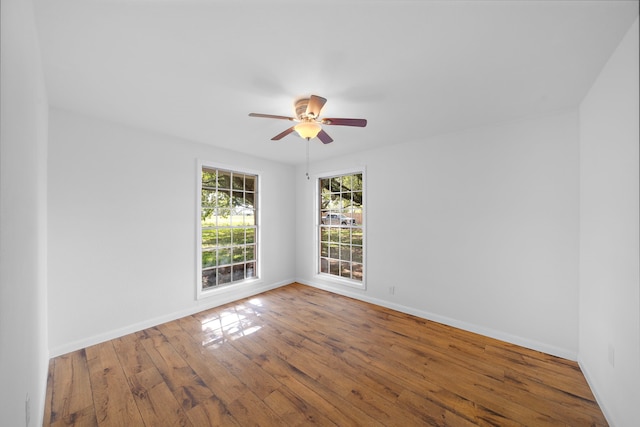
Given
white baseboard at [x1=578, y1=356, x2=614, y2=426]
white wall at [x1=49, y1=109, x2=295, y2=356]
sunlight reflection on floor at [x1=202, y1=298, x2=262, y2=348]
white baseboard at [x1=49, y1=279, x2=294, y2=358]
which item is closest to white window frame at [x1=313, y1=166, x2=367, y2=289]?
white baseboard at [x1=49, y1=279, x2=294, y2=358]

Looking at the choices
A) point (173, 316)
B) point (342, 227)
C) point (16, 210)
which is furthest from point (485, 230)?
point (173, 316)

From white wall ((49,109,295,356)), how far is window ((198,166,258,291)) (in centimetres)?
22

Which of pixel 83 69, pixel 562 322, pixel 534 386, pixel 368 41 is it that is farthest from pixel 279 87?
pixel 562 322

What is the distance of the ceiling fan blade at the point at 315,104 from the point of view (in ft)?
6.02

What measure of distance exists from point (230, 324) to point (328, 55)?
10.3 ft

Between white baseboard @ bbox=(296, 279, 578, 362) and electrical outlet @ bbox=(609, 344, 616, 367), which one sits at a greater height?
electrical outlet @ bbox=(609, 344, 616, 367)

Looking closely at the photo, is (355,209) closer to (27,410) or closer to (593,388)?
(593,388)

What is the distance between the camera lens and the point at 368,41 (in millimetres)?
1488

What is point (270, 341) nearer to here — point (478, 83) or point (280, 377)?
point (280, 377)

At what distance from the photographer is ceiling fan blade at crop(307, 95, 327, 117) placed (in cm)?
184

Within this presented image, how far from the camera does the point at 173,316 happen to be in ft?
10.5

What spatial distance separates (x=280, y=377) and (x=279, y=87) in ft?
8.19

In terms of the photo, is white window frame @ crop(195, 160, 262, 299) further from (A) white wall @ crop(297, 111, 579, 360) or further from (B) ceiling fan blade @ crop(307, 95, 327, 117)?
(B) ceiling fan blade @ crop(307, 95, 327, 117)

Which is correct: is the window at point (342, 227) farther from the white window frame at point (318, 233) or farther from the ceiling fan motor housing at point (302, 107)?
the ceiling fan motor housing at point (302, 107)
